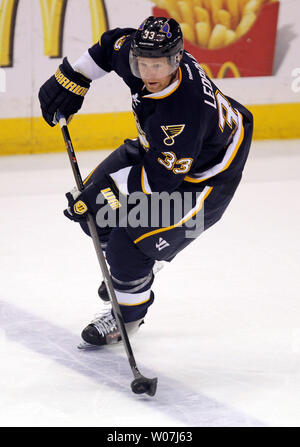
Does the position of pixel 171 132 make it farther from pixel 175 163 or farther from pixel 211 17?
pixel 211 17

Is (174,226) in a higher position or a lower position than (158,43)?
lower

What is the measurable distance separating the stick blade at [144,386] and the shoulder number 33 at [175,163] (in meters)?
0.64

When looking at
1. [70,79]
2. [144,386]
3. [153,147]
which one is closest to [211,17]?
[70,79]

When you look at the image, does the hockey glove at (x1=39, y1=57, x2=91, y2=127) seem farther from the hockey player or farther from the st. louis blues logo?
the st. louis blues logo

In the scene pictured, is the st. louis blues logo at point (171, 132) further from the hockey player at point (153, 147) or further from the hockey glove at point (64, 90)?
the hockey glove at point (64, 90)

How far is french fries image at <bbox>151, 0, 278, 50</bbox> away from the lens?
17.1 ft

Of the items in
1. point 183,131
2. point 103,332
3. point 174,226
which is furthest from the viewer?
point 103,332

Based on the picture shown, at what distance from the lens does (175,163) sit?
220 centimetres

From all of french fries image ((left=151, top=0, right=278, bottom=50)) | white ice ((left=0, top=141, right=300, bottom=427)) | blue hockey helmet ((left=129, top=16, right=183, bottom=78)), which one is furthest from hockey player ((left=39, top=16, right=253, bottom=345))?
french fries image ((left=151, top=0, right=278, bottom=50))

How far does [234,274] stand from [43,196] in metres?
1.59

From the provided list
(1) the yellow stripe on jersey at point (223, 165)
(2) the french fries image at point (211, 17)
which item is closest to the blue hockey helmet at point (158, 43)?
(1) the yellow stripe on jersey at point (223, 165)

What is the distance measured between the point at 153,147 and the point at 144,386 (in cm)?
72

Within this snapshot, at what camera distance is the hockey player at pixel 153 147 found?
218cm
